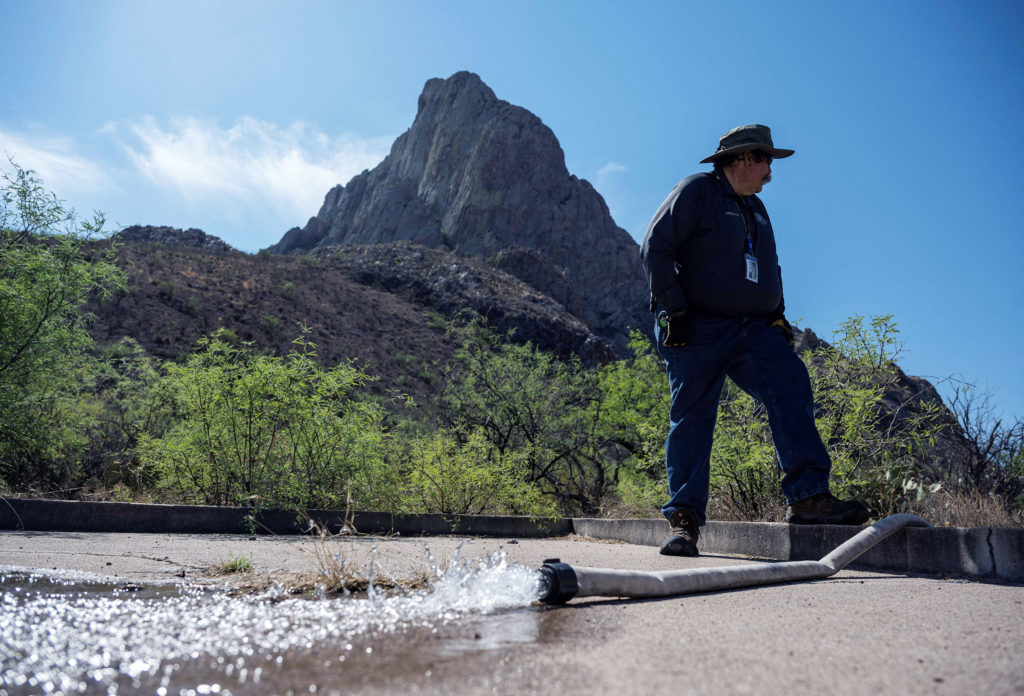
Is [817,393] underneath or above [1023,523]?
above

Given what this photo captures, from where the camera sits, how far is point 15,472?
635 cm

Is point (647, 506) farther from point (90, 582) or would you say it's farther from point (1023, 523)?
point (90, 582)

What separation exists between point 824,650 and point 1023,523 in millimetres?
2595

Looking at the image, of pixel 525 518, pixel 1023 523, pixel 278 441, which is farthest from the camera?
pixel 525 518

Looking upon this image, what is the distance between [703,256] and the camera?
411 centimetres

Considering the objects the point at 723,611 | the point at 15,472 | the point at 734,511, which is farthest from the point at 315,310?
the point at 723,611

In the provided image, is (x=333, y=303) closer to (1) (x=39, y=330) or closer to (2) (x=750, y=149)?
(1) (x=39, y=330)

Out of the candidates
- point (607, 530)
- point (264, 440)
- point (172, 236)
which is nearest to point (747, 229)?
point (607, 530)

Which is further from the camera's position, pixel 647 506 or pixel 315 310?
pixel 315 310

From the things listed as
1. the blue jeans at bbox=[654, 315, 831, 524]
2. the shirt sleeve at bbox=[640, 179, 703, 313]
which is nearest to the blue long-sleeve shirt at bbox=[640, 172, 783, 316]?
the shirt sleeve at bbox=[640, 179, 703, 313]

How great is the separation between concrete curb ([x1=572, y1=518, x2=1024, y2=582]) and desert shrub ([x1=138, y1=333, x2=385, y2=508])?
3142mm

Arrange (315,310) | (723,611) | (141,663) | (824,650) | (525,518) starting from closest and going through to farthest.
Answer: (141,663)
(824,650)
(723,611)
(525,518)
(315,310)

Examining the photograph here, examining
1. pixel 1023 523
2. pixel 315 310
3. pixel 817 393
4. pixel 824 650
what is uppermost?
pixel 315 310

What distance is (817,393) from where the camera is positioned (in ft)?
17.4
